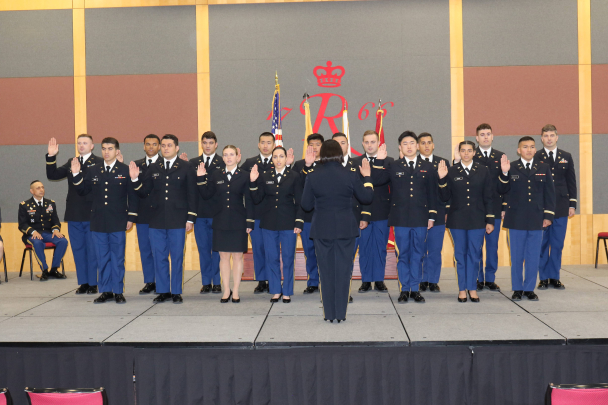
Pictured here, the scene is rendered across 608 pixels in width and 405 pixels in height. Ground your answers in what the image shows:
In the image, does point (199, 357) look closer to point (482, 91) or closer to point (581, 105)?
point (482, 91)

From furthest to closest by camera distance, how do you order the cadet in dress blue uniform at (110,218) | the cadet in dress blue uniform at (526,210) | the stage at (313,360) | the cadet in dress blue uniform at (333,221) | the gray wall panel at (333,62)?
1. the gray wall panel at (333,62)
2. the cadet in dress blue uniform at (110,218)
3. the cadet in dress blue uniform at (526,210)
4. the cadet in dress blue uniform at (333,221)
5. the stage at (313,360)

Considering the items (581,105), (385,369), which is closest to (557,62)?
(581,105)

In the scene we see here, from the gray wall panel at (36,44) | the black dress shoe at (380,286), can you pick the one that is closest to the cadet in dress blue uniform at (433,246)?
the black dress shoe at (380,286)

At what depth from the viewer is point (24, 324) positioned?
4191 mm

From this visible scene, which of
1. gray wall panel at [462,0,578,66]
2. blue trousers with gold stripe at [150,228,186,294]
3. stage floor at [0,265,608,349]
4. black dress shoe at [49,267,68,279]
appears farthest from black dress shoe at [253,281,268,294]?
gray wall panel at [462,0,578,66]

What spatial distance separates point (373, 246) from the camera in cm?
540

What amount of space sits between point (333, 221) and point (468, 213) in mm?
1413

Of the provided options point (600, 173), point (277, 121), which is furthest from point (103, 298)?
point (600, 173)

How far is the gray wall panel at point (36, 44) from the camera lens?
743cm

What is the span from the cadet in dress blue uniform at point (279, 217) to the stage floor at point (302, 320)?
0.80 feet

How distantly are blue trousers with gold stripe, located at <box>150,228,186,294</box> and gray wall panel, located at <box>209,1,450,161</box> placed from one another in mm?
2680

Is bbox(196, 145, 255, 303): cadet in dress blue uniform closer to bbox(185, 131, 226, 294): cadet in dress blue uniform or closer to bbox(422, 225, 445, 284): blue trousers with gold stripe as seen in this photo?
bbox(185, 131, 226, 294): cadet in dress blue uniform

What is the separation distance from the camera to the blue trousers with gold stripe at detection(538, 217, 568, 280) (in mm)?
5516

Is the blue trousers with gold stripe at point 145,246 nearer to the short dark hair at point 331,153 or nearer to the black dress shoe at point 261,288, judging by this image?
the black dress shoe at point 261,288
